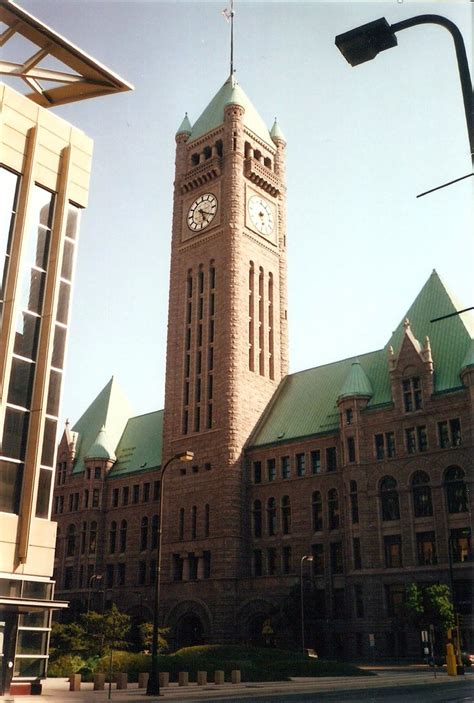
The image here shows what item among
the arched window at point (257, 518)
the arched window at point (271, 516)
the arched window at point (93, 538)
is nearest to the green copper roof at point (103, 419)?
the arched window at point (93, 538)

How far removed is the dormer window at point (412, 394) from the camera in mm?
58766

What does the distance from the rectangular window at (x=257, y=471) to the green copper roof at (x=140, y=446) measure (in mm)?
13732

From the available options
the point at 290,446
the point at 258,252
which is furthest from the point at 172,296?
the point at 290,446

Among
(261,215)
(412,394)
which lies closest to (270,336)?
(261,215)

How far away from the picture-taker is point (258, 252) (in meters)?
76.9

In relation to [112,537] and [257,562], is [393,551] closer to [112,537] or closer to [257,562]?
[257,562]

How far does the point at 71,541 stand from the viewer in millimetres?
83375

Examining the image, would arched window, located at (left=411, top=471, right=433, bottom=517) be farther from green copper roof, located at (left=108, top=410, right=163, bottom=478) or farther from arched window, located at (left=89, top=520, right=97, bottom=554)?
arched window, located at (left=89, top=520, right=97, bottom=554)

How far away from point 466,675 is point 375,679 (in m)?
7.95

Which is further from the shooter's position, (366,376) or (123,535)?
(123,535)

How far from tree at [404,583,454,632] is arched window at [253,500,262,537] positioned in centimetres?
1906

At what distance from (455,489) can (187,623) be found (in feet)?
93.7

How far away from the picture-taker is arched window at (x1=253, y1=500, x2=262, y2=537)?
66.7 meters

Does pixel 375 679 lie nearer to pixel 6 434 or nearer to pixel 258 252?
pixel 6 434
